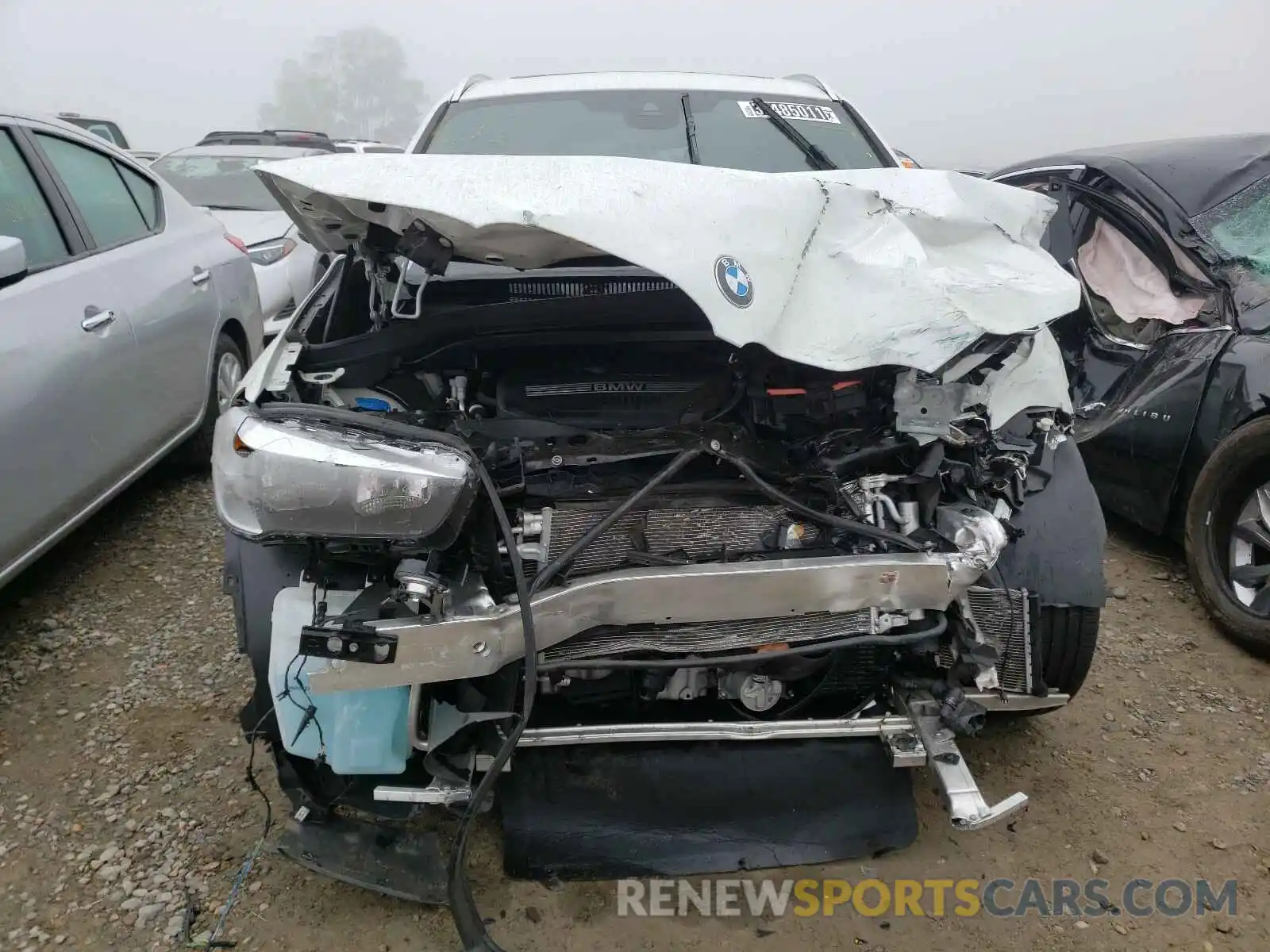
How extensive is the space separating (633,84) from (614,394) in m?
1.71

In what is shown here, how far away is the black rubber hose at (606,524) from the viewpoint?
1.76 m

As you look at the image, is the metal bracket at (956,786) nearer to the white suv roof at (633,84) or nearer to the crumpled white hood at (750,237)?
the crumpled white hood at (750,237)

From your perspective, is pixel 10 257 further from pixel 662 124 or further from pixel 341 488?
pixel 662 124

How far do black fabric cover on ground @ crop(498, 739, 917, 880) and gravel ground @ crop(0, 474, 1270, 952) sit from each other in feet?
0.35

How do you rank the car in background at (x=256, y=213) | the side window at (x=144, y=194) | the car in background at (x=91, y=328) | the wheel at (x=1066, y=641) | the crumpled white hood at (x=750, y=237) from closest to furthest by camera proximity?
the crumpled white hood at (x=750, y=237)
the wheel at (x=1066, y=641)
the car in background at (x=91, y=328)
the side window at (x=144, y=194)
the car in background at (x=256, y=213)

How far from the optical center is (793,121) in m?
3.20

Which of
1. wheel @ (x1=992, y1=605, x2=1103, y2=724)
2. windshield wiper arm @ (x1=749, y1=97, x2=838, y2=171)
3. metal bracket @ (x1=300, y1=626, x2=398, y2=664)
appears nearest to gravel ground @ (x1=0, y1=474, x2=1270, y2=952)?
wheel @ (x1=992, y1=605, x2=1103, y2=724)

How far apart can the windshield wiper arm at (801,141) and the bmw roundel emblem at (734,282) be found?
1.47m

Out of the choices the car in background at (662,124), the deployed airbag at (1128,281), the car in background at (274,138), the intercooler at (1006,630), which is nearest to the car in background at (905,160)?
the car in background at (662,124)

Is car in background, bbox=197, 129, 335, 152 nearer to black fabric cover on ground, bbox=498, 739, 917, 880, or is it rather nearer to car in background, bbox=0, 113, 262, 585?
car in background, bbox=0, 113, 262, 585

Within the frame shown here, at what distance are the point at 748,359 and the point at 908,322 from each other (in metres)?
0.45

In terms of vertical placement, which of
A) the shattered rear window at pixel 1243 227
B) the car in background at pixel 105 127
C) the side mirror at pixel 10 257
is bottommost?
the car in background at pixel 105 127

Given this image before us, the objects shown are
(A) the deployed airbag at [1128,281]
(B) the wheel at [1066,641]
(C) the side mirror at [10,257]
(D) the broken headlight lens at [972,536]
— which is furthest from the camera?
(A) the deployed airbag at [1128,281]

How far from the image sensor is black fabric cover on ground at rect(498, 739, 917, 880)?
199cm
